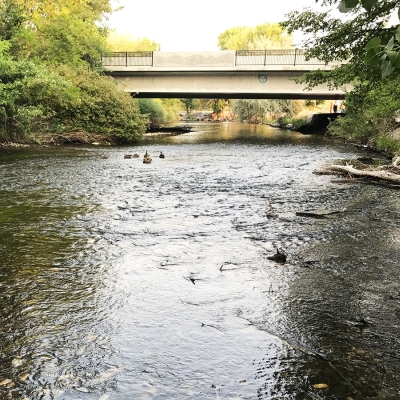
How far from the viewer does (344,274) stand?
6812 mm

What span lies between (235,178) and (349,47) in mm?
5861

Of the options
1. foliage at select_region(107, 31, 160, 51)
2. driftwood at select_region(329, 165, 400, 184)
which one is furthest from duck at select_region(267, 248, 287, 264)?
foliage at select_region(107, 31, 160, 51)

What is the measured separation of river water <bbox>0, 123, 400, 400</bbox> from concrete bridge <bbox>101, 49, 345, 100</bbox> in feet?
78.2

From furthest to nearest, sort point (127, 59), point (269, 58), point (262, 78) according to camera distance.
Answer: point (127, 59) → point (262, 78) → point (269, 58)

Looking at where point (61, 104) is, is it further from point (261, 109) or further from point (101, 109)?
point (261, 109)

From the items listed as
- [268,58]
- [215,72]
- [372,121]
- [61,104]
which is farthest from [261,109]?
[61,104]

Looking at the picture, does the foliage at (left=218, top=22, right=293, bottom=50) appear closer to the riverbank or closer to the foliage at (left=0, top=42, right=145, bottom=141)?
the foliage at (left=0, top=42, right=145, bottom=141)

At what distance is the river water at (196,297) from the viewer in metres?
4.17

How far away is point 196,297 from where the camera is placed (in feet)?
19.6

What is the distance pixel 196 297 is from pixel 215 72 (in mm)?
31667

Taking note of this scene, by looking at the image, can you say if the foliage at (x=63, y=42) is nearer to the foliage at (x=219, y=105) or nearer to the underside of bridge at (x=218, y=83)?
the underside of bridge at (x=218, y=83)

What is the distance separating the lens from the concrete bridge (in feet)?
113

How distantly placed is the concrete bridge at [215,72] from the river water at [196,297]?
2382 cm

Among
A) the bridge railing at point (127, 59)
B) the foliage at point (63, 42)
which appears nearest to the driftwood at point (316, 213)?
the foliage at point (63, 42)
